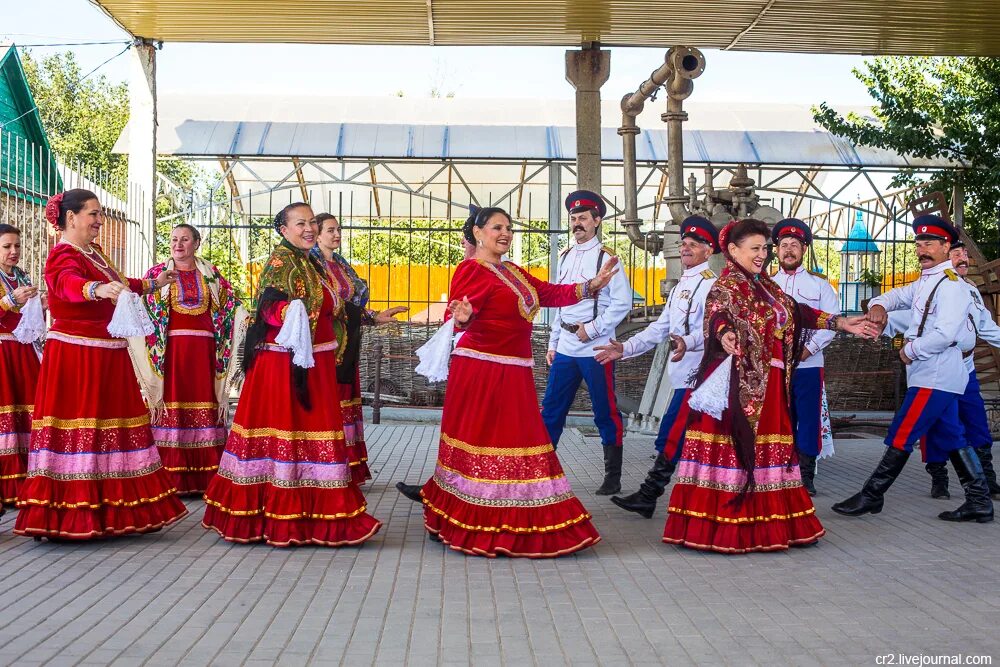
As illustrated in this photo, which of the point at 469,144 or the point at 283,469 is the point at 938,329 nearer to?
the point at 283,469

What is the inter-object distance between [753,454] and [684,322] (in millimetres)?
1754

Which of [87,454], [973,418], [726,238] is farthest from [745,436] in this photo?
[87,454]

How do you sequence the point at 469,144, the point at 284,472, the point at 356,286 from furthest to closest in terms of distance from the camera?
the point at 469,144 → the point at 356,286 → the point at 284,472

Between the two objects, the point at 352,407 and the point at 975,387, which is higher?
the point at 975,387

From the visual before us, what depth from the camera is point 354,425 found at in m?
8.12

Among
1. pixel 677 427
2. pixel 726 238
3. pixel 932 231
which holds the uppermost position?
pixel 932 231

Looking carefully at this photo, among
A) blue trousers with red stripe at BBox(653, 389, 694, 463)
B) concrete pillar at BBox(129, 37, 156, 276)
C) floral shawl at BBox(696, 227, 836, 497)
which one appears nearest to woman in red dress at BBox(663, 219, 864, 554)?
floral shawl at BBox(696, 227, 836, 497)

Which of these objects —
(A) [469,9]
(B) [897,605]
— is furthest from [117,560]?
(A) [469,9]

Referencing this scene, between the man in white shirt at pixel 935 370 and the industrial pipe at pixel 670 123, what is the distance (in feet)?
15.6

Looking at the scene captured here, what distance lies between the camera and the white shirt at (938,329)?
7.21 metres

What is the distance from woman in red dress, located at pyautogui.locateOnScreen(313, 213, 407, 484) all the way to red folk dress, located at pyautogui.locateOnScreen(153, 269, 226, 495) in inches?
37.7

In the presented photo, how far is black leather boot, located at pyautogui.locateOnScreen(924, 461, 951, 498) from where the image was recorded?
8328mm

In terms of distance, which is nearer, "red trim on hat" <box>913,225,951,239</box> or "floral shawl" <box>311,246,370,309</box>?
"red trim on hat" <box>913,225,951,239</box>

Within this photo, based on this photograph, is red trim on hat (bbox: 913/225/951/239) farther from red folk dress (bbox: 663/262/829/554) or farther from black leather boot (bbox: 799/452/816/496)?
black leather boot (bbox: 799/452/816/496)
